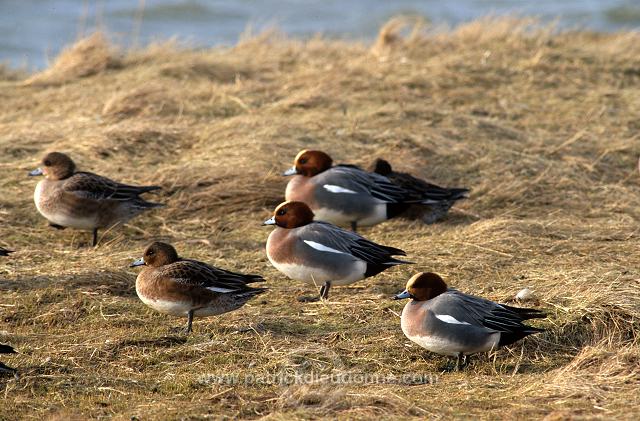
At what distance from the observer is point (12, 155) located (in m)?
7.67

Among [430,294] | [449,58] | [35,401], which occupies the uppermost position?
[449,58]

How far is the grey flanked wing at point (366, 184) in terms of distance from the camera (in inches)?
262

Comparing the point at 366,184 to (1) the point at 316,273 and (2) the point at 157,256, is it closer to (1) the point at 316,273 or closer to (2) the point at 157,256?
(1) the point at 316,273

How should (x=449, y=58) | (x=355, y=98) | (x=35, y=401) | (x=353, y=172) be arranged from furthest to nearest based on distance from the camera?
(x=449, y=58), (x=355, y=98), (x=353, y=172), (x=35, y=401)

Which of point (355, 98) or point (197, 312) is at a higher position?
point (355, 98)

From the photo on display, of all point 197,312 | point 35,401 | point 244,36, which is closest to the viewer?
point 35,401

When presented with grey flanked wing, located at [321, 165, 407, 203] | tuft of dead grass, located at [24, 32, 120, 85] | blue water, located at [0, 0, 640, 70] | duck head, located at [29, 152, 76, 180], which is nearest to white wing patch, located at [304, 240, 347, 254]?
grey flanked wing, located at [321, 165, 407, 203]

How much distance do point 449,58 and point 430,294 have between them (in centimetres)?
576

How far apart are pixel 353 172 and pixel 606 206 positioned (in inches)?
68.0

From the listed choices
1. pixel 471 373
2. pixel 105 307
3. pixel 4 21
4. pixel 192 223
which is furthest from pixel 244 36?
pixel 4 21

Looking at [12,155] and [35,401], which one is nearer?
[35,401]

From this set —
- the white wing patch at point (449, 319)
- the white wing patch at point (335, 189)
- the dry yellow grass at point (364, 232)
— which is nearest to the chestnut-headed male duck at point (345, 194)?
the white wing patch at point (335, 189)

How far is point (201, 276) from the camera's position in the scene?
509 centimetres

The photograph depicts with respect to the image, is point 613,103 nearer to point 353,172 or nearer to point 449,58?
point 449,58
